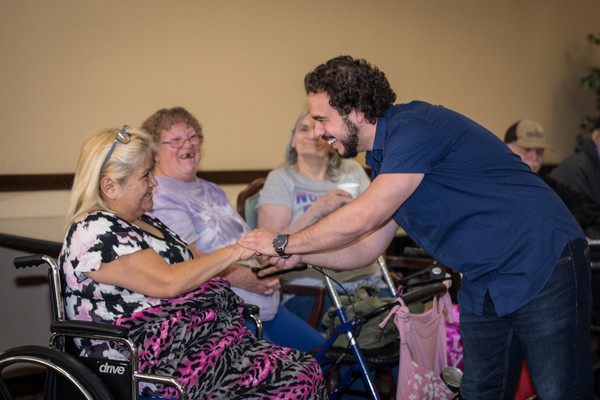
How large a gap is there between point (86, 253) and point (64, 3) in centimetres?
202

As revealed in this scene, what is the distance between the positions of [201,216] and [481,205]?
50.8 inches

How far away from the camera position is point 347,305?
6.73 feet

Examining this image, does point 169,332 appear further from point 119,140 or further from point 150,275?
point 119,140

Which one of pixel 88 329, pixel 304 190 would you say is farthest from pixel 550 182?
pixel 88 329

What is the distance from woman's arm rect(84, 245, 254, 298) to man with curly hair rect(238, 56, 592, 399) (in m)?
0.38

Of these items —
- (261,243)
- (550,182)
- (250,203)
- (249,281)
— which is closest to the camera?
(261,243)

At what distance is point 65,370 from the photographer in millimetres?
1339

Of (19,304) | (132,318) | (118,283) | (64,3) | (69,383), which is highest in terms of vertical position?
(64,3)

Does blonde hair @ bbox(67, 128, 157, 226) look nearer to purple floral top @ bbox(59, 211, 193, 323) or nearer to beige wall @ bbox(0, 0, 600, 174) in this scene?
purple floral top @ bbox(59, 211, 193, 323)

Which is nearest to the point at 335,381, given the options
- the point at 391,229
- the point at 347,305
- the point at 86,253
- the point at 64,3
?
the point at 347,305

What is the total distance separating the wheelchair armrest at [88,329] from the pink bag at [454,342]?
4.56 ft

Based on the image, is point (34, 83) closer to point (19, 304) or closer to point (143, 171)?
point (19, 304)

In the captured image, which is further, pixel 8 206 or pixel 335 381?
pixel 8 206

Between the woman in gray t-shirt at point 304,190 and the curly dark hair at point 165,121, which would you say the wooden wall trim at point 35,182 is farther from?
the woman in gray t-shirt at point 304,190
